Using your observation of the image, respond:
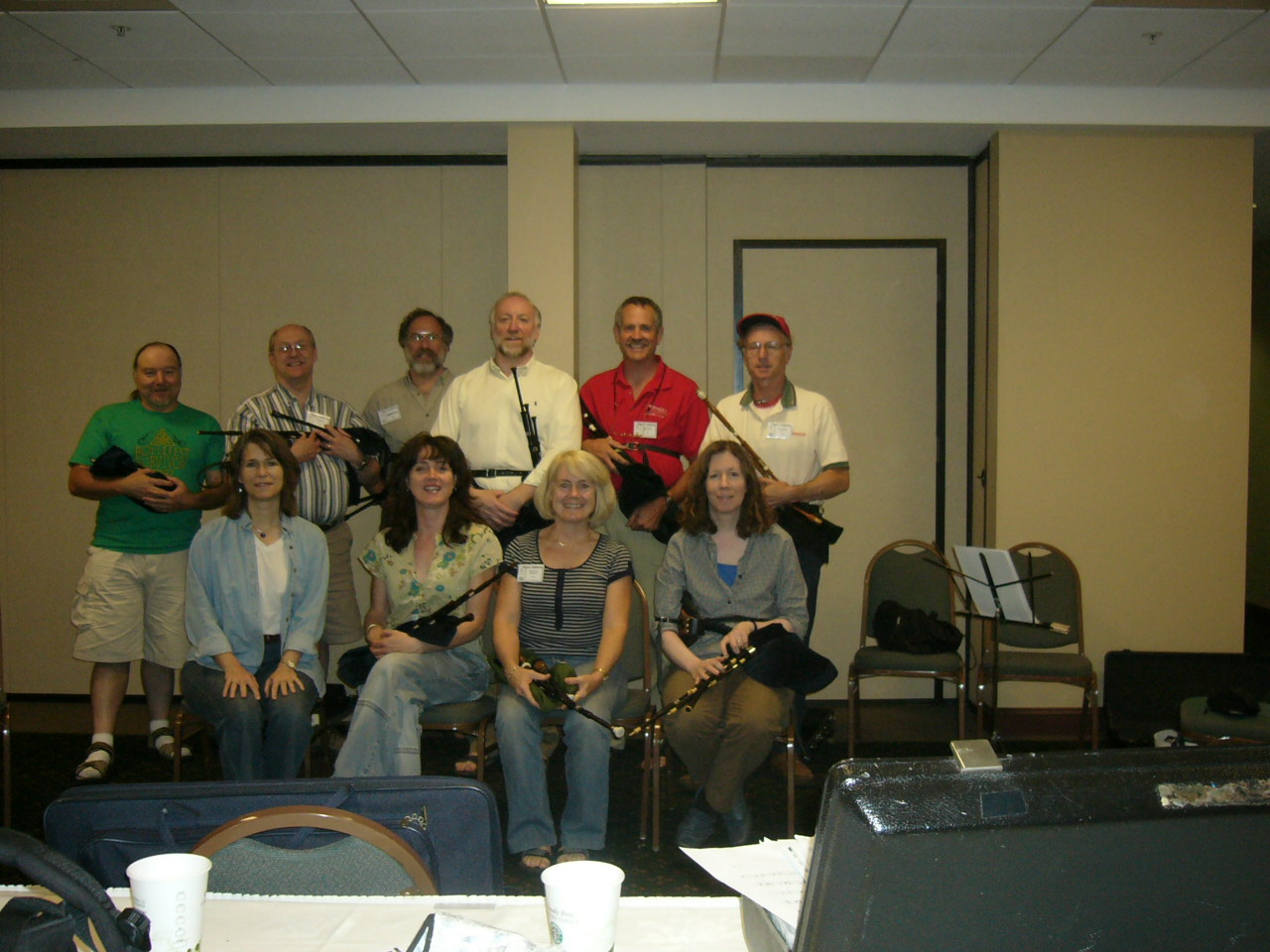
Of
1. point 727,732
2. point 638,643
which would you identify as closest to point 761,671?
point 727,732

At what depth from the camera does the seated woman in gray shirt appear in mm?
3154

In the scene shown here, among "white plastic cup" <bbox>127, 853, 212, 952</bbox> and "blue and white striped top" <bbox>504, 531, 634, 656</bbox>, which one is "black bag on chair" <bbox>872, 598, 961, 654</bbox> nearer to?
"blue and white striped top" <bbox>504, 531, 634, 656</bbox>

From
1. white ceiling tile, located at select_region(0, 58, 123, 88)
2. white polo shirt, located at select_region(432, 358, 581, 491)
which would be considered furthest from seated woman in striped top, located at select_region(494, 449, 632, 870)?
white ceiling tile, located at select_region(0, 58, 123, 88)

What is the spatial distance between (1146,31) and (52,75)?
4772mm

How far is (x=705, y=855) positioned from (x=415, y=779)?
0.62m

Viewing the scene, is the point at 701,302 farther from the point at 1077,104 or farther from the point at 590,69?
the point at 1077,104

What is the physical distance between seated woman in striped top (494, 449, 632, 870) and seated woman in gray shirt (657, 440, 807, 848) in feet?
0.71

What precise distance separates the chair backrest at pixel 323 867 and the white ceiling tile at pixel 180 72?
399cm

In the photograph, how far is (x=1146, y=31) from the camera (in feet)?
13.1

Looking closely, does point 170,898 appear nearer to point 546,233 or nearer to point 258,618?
point 258,618

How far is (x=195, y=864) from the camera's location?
1086mm

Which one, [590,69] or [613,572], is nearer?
[613,572]

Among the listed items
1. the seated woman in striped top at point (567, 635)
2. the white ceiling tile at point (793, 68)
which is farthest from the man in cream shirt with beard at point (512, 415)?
the white ceiling tile at point (793, 68)

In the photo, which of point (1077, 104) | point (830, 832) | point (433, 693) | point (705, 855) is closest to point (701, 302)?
point (1077, 104)
